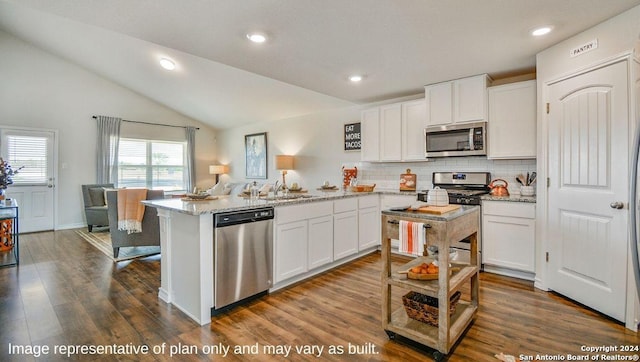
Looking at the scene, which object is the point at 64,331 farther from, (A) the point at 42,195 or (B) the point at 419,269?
(A) the point at 42,195

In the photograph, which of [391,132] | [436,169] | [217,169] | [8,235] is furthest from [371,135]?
[8,235]

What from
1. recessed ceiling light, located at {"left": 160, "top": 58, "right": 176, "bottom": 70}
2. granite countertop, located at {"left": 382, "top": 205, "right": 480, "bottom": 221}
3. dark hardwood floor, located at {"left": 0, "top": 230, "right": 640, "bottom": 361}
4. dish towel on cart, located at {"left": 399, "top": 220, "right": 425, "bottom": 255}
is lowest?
dark hardwood floor, located at {"left": 0, "top": 230, "right": 640, "bottom": 361}

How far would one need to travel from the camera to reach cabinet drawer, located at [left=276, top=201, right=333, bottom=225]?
9.87ft

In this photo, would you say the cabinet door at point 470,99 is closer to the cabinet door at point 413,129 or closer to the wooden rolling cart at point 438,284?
the cabinet door at point 413,129

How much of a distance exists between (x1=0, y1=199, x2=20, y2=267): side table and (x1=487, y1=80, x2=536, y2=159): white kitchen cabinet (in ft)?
19.4

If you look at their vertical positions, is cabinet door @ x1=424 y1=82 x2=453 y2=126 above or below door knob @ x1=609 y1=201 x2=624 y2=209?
above

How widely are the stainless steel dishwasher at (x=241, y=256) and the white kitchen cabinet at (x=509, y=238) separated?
96.9 inches

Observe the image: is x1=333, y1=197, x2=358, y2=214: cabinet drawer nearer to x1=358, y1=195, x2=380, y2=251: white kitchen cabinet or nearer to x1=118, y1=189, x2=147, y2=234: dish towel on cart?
x1=358, y1=195, x2=380, y2=251: white kitchen cabinet

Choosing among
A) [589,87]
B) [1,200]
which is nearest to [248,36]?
[589,87]

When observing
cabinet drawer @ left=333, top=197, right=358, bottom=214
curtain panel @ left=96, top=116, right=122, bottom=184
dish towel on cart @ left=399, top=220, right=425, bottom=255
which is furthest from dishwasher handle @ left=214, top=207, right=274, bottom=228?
curtain panel @ left=96, top=116, right=122, bottom=184

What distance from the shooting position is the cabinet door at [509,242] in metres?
3.23

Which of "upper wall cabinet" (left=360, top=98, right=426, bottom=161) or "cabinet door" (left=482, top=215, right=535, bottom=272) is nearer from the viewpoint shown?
"cabinet door" (left=482, top=215, right=535, bottom=272)

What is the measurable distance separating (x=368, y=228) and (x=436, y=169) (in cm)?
131

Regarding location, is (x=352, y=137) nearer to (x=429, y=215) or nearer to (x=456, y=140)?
(x=456, y=140)
